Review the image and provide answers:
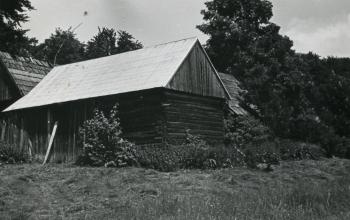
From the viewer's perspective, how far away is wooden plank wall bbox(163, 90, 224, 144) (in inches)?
837

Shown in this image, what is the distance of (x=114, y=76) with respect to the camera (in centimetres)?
2384

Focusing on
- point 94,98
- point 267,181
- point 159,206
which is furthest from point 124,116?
point 159,206

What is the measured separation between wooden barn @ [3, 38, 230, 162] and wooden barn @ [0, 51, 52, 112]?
1125 millimetres

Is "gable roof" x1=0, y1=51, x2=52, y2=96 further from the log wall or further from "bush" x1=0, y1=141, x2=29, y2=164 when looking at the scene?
"bush" x1=0, y1=141, x2=29, y2=164

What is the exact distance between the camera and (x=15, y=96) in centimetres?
2745

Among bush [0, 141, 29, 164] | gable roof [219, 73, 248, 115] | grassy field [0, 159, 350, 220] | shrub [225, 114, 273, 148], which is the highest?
gable roof [219, 73, 248, 115]

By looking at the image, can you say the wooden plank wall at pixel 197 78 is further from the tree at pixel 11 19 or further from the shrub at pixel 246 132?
the tree at pixel 11 19

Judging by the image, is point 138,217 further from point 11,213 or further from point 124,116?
point 124,116

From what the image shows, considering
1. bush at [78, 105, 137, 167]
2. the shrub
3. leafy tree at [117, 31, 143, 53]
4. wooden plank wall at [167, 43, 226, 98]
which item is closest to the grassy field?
bush at [78, 105, 137, 167]

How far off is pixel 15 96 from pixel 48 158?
5586 mm

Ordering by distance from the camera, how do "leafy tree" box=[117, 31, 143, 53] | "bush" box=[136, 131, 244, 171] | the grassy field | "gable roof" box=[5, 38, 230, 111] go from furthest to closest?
"leafy tree" box=[117, 31, 143, 53], "gable roof" box=[5, 38, 230, 111], "bush" box=[136, 131, 244, 171], the grassy field

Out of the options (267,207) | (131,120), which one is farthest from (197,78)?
(267,207)

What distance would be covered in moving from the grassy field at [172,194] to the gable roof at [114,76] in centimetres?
568

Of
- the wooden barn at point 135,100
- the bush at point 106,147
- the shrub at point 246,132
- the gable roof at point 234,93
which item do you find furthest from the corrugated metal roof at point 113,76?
the shrub at point 246,132
